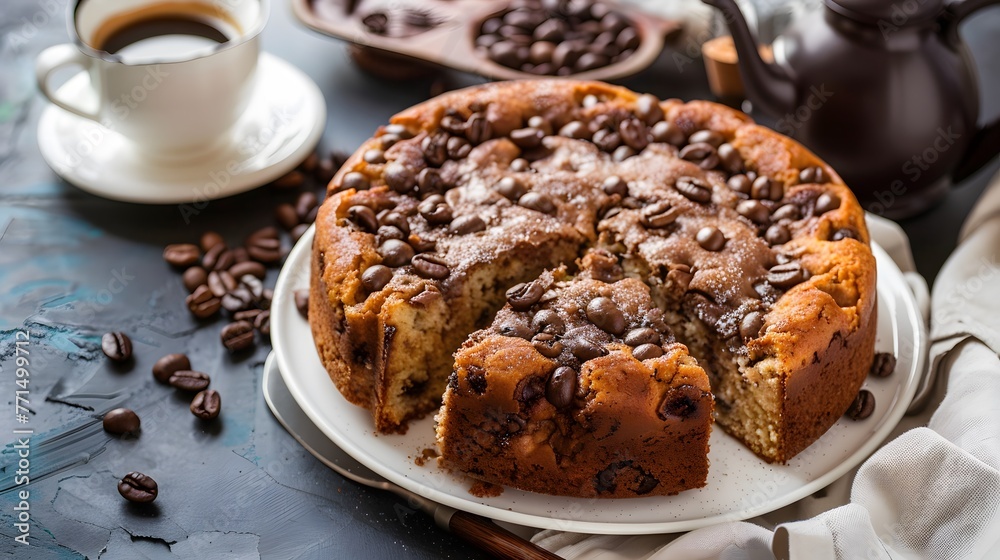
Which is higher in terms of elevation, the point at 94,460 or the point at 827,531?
the point at 827,531

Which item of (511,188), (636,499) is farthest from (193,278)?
(636,499)

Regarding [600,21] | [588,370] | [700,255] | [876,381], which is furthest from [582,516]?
[600,21]

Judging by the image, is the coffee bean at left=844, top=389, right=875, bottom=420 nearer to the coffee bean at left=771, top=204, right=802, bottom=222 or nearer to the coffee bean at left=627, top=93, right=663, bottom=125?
the coffee bean at left=771, top=204, right=802, bottom=222

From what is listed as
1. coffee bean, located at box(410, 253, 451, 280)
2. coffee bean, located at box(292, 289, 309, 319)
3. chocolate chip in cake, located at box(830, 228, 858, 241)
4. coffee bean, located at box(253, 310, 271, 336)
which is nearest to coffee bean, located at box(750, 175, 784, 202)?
chocolate chip in cake, located at box(830, 228, 858, 241)

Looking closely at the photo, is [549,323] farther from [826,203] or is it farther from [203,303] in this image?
[203,303]

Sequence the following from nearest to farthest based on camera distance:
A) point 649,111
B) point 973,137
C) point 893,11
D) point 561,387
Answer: point 561,387 → point 893,11 → point 649,111 → point 973,137

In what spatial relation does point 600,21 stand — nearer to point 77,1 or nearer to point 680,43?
point 680,43
